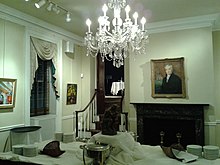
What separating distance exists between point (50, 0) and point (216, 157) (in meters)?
3.67

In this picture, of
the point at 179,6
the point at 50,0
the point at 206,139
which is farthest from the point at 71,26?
the point at 206,139

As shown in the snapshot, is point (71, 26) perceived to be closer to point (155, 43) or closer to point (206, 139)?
point (155, 43)

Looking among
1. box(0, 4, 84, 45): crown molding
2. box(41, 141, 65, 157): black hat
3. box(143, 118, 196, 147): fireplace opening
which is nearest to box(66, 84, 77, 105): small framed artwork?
box(0, 4, 84, 45): crown molding

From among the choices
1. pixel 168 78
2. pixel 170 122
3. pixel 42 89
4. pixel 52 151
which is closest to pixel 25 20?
pixel 42 89

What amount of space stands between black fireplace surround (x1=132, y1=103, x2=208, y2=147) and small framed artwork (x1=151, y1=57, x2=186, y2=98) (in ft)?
0.93

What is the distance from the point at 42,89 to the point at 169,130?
344 centimetres

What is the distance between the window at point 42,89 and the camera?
5.86 m

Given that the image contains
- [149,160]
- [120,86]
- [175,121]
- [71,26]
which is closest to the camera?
[149,160]

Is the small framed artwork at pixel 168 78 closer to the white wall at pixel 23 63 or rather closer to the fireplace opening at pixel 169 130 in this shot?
the fireplace opening at pixel 169 130

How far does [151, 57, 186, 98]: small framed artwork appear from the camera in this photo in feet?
17.6

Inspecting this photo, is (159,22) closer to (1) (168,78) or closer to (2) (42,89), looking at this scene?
(1) (168,78)

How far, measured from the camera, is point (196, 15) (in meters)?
5.12

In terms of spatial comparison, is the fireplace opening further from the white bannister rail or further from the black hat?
the black hat

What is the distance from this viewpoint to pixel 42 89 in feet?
19.9
